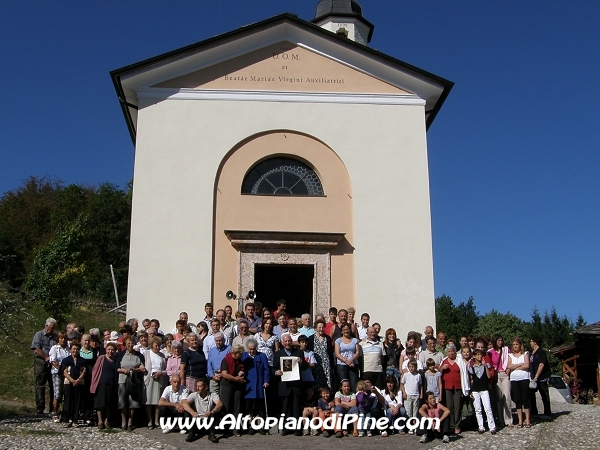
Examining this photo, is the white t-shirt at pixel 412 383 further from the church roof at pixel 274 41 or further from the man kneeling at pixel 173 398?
the church roof at pixel 274 41

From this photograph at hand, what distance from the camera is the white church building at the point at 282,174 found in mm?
14266

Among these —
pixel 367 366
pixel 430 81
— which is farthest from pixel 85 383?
pixel 430 81

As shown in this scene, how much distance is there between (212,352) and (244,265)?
4.42 metres

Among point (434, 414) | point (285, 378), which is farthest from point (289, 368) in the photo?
point (434, 414)

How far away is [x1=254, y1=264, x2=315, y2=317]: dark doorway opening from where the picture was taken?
1552 cm

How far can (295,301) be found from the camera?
16.7 metres

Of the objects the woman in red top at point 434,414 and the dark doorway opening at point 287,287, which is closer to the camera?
the woman in red top at point 434,414

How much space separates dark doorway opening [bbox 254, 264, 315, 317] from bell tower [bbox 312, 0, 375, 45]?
385 inches

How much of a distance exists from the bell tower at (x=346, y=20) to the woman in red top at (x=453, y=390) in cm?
1476

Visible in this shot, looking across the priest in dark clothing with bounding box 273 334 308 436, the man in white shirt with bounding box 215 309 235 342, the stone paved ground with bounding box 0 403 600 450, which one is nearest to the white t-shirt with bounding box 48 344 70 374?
the stone paved ground with bounding box 0 403 600 450

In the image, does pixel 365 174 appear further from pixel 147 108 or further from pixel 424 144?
pixel 147 108

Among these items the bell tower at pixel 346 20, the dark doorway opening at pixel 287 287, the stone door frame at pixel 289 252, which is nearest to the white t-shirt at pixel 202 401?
the stone door frame at pixel 289 252

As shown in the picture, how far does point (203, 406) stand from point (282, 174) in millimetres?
6989

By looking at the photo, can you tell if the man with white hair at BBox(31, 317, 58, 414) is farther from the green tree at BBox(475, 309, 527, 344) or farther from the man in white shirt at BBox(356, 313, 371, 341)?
the green tree at BBox(475, 309, 527, 344)
